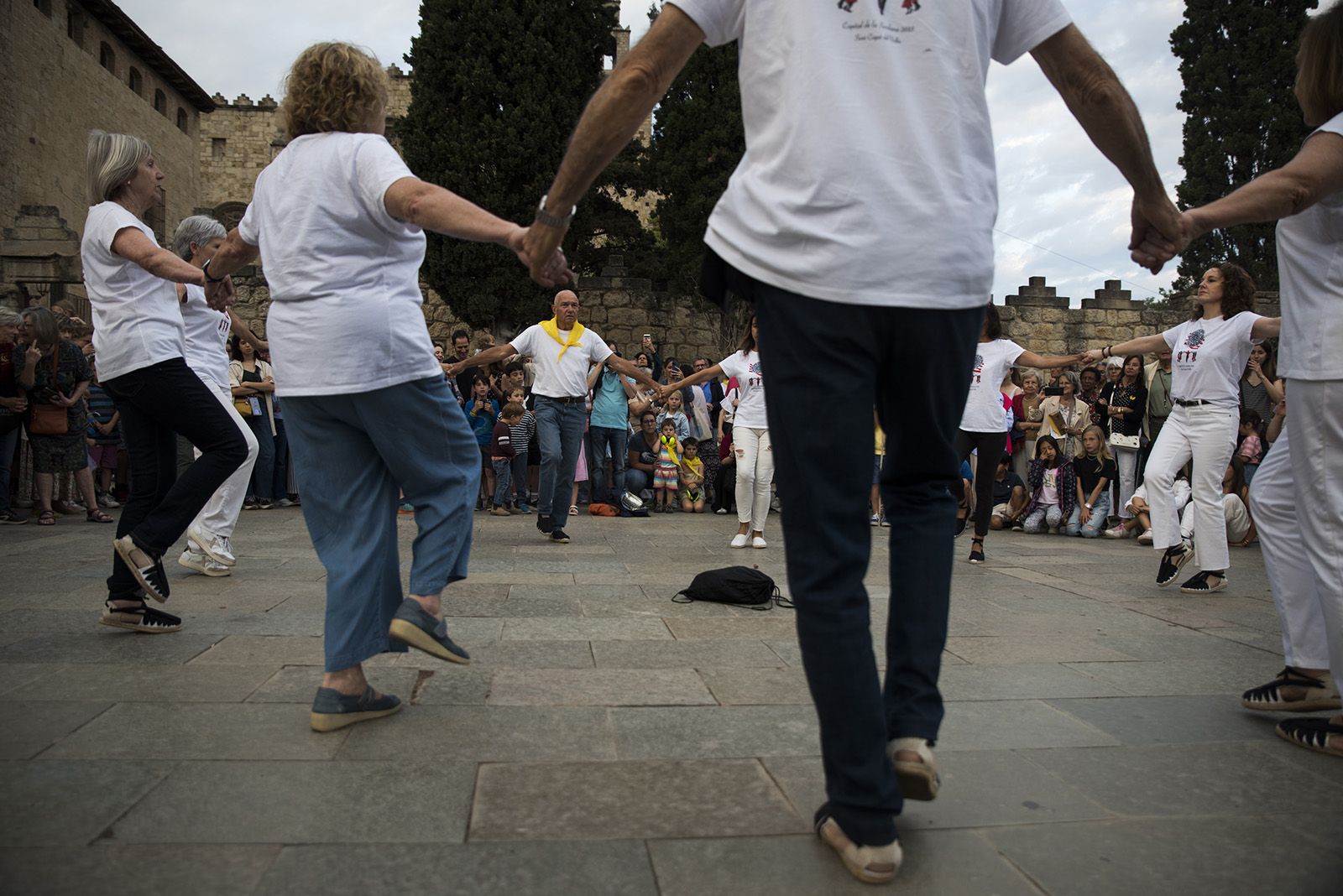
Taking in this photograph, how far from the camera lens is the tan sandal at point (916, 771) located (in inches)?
91.0

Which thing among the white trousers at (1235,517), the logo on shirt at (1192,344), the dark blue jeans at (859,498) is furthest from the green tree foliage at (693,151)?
the dark blue jeans at (859,498)

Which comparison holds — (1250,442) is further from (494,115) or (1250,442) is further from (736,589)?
(494,115)

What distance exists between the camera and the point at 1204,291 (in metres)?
6.88

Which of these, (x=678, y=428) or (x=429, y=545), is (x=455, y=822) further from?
(x=678, y=428)

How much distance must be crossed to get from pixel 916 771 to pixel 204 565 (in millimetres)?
5443

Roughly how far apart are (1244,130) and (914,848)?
32749 millimetres

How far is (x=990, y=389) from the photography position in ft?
28.1

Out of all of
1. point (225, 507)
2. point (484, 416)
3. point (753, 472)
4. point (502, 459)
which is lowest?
point (225, 507)

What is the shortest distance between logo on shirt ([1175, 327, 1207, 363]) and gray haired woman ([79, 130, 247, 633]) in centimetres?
566

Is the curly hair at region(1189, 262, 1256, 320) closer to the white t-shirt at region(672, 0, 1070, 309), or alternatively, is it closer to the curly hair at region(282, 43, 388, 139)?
the white t-shirt at region(672, 0, 1070, 309)

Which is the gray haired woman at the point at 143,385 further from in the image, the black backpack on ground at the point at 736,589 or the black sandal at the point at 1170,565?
the black sandal at the point at 1170,565

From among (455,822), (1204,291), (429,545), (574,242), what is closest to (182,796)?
(455,822)

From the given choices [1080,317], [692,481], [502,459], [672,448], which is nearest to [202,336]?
[502,459]

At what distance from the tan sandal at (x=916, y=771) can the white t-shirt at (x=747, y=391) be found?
7.06m
